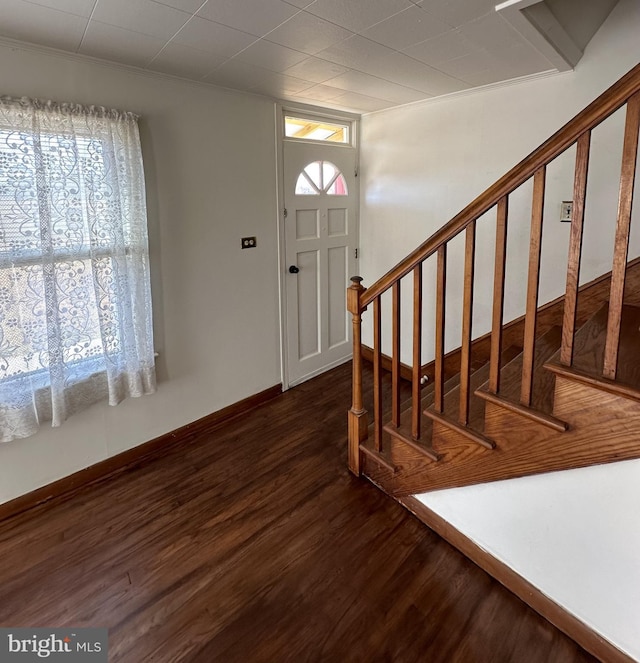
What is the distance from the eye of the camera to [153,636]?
1538 mm

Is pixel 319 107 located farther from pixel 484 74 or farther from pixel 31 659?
pixel 31 659

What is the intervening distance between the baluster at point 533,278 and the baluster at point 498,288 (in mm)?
89

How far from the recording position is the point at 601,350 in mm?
1427

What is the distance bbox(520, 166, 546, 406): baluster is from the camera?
1.25 meters

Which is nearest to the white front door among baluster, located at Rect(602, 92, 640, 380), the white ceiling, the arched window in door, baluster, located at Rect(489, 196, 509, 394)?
the arched window in door

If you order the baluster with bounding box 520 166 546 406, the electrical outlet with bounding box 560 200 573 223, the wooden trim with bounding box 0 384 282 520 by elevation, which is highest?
the electrical outlet with bounding box 560 200 573 223

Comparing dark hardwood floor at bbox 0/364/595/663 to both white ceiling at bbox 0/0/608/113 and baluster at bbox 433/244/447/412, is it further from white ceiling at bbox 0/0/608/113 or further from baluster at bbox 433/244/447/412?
white ceiling at bbox 0/0/608/113

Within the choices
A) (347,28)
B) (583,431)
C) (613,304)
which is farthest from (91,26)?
(583,431)

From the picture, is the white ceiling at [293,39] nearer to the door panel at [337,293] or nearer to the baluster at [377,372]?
the baluster at [377,372]

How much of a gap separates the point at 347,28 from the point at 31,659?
2.63 meters

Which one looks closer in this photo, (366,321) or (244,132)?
(244,132)

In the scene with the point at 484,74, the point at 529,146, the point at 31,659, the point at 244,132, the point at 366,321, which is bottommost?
the point at 31,659

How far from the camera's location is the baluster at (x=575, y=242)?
45.1 inches

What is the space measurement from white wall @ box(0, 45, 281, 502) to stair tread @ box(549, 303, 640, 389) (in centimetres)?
204
